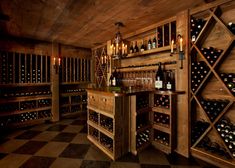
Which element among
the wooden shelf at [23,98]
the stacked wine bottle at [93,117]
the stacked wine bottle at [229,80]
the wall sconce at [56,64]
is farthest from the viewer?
the wall sconce at [56,64]

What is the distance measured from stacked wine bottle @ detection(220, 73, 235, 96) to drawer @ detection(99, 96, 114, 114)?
1665 mm

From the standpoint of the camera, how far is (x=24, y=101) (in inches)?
151

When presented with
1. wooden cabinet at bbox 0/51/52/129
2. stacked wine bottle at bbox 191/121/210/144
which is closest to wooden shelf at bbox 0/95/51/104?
wooden cabinet at bbox 0/51/52/129

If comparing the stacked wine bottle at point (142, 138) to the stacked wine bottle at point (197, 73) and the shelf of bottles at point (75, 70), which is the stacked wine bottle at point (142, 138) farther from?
the shelf of bottles at point (75, 70)

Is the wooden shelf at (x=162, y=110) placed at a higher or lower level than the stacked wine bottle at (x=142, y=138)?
higher

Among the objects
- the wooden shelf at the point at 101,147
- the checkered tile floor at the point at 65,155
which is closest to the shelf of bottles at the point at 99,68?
the checkered tile floor at the point at 65,155

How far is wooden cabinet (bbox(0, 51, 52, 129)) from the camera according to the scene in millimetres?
3539

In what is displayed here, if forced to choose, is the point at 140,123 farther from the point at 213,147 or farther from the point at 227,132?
the point at 227,132

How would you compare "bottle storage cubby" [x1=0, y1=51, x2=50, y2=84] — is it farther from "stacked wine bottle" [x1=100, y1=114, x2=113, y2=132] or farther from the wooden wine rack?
"stacked wine bottle" [x1=100, y1=114, x2=113, y2=132]

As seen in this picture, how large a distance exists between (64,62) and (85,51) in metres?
0.91

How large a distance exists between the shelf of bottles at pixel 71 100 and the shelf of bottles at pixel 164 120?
3.02 metres

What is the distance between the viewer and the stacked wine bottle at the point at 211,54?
2.05m

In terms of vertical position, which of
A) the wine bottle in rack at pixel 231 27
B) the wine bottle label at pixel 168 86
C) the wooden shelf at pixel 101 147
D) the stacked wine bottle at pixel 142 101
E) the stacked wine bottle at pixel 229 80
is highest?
the wine bottle in rack at pixel 231 27

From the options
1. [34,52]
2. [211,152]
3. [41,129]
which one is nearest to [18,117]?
[41,129]
